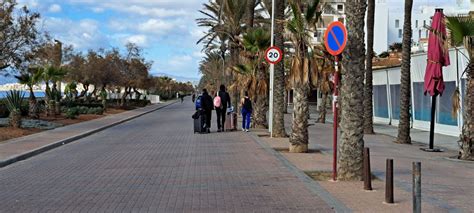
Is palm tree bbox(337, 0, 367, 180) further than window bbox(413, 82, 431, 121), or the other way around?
window bbox(413, 82, 431, 121)

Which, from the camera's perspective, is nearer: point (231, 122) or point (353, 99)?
point (353, 99)

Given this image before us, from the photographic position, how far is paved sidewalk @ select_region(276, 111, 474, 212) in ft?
29.8

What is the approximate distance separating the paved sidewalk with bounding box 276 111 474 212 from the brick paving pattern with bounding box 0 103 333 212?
661 millimetres

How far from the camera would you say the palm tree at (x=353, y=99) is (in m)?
11.3

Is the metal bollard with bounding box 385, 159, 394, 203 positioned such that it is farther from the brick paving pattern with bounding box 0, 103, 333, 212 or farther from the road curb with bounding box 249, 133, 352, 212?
the brick paving pattern with bounding box 0, 103, 333, 212

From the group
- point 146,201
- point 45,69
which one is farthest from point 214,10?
point 146,201

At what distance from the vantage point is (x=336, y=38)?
1105 centimetres

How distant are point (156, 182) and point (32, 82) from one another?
26.5 metres

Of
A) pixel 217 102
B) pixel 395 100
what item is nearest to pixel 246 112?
pixel 217 102

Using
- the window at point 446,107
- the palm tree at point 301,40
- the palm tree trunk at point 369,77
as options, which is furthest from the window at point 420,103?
the palm tree at point 301,40

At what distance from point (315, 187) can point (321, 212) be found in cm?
209

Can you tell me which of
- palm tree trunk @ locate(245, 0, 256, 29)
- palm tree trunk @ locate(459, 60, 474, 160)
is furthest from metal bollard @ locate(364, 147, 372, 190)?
palm tree trunk @ locate(245, 0, 256, 29)

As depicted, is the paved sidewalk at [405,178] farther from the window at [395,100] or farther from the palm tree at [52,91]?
the palm tree at [52,91]

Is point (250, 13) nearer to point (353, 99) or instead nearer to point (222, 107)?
point (222, 107)
